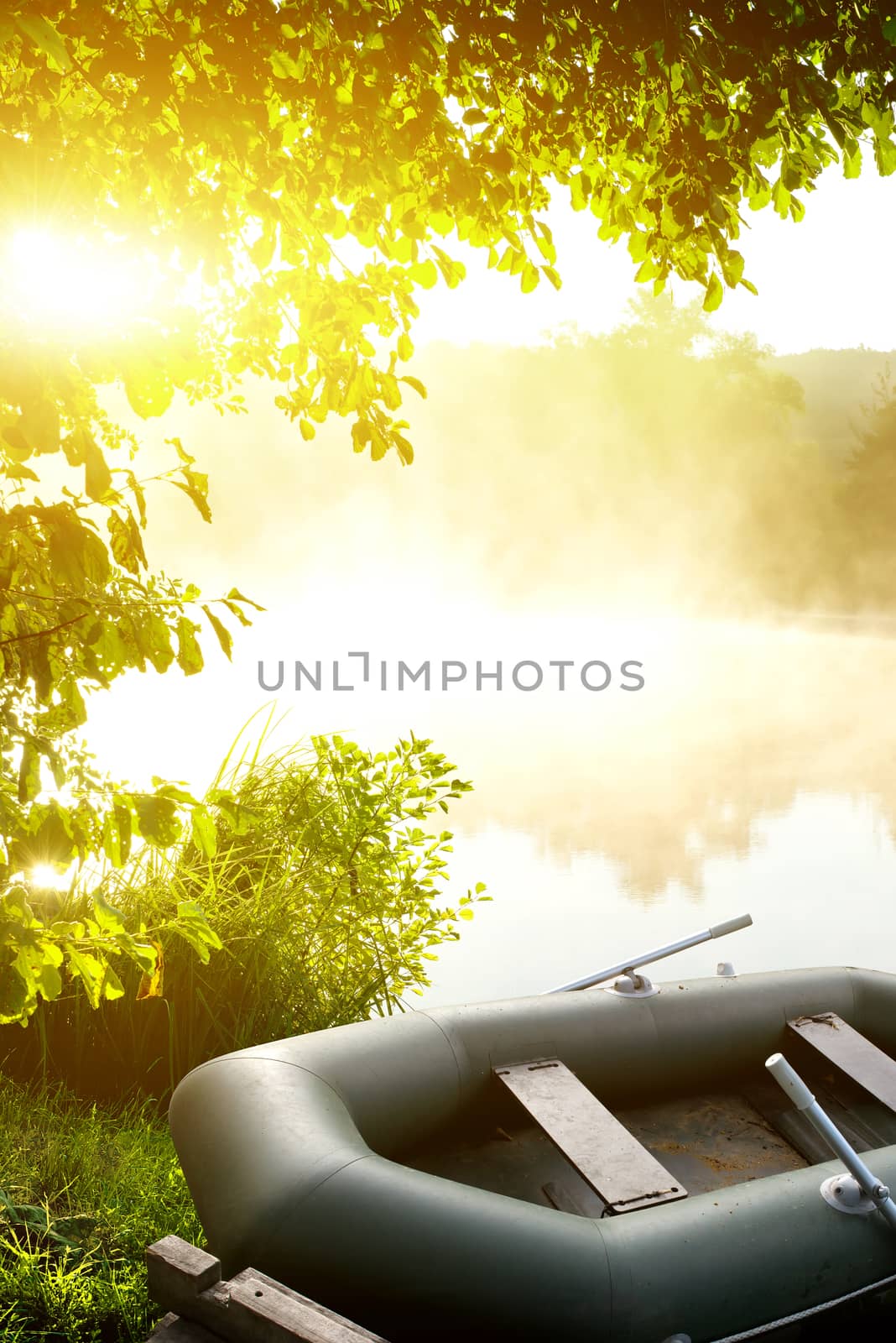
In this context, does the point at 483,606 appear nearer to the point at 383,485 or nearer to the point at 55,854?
the point at 383,485

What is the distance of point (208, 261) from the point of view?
1882 millimetres

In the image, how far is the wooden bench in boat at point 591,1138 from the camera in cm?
206

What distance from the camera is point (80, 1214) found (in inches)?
94.4

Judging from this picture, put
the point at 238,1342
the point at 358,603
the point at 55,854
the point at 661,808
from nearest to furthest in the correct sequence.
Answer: the point at 55,854 → the point at 238,1342 → the point at 661,808 → the point at 358,603

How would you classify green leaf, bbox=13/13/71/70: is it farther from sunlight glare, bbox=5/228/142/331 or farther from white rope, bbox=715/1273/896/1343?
white rope, bbox=715/1273/896/1343

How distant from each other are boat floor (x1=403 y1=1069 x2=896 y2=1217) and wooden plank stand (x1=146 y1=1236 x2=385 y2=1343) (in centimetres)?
88

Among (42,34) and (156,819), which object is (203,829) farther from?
(42,34)

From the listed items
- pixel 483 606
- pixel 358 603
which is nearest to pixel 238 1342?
pixel 358 603

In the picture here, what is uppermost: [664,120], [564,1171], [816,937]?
[664,120]

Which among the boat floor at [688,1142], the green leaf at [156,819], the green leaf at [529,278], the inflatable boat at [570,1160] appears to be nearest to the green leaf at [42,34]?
the green leaf at [156,819]

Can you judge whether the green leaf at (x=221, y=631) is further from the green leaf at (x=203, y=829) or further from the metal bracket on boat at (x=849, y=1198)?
the metal bracket on boat at (x=849, y=1198)

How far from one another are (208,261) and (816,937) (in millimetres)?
5479

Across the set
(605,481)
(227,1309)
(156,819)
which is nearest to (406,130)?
(156,819)

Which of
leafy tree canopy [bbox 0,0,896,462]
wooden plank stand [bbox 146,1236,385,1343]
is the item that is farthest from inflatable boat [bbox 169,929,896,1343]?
leafy tree canopy [bbox 0,0,896,462]
